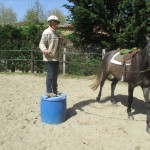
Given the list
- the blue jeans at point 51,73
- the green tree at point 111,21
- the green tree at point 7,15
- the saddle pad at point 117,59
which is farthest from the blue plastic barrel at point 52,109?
the green tree at point 7,15

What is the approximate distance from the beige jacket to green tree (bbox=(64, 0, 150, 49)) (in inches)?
221

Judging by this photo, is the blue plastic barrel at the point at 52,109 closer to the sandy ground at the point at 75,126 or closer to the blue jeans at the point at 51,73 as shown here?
the sandy ground at the point at 75,126

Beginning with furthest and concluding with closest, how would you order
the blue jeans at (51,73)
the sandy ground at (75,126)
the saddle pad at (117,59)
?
the saddle pad at (117,59) → the blue jeans at (51,73) → the sandy ground at (75,126)

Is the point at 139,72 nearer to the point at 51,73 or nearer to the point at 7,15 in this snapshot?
the point at 51,73

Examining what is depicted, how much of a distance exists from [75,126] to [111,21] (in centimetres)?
700

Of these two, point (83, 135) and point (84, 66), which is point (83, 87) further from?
point (83, 135)

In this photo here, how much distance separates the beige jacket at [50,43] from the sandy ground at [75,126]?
4.23ft

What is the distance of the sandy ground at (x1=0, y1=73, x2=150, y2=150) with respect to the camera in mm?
4777

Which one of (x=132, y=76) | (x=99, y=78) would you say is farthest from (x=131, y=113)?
(x=99, y=78)

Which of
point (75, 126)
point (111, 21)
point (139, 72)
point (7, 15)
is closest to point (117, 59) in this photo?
point (139, 72)

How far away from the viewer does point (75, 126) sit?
217 inches

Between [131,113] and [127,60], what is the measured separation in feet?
3.87

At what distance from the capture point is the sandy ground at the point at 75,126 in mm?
4777

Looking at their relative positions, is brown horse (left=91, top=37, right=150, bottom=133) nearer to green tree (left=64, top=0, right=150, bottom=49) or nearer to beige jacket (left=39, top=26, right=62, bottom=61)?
beige jacket (left=39, top=26, right=62, bottom=61)
